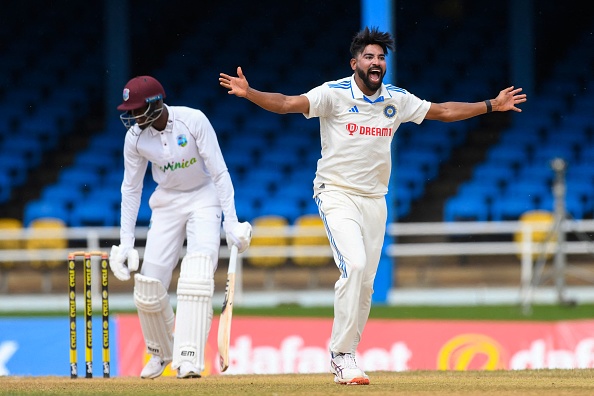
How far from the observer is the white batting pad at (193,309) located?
28.0 feet

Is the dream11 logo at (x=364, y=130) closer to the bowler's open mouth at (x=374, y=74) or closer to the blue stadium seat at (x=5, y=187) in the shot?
the bowler's open mouth at (x=374, y=74)

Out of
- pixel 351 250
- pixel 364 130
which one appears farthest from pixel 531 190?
pixel 351 250

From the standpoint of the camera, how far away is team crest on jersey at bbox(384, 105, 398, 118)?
7.86 meters

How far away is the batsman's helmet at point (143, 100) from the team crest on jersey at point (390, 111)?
1.58m

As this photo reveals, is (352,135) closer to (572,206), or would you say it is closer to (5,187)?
(572,206)

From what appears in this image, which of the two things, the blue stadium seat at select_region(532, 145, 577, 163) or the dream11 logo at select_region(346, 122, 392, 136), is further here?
the blue stadium seat at select_region(532, 145, 577, 163)

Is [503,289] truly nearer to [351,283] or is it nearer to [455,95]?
[455,95]

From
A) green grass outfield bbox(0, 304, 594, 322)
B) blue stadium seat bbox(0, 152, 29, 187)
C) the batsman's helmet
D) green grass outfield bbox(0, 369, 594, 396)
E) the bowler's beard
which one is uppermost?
blue stadium seat bbox(0, 152, 29, 187)

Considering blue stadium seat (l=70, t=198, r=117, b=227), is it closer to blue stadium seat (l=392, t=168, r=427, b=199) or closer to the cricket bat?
blue stadium seat (l=392, t=168, r=427, b=199)

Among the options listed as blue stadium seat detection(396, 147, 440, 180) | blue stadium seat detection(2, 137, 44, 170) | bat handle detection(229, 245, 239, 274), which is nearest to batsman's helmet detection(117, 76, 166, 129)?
bat handle detection(229, 245, 239, 274)

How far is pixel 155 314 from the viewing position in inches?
351

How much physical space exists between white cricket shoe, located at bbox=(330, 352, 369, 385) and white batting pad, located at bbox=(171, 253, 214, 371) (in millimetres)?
1262

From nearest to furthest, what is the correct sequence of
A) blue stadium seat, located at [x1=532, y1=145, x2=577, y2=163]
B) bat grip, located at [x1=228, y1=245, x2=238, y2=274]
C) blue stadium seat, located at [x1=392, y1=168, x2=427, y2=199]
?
bat grip, located at [x1=228, y1=245, x2=238, y2=274], blue stadium seat, located at [x1=532, y1=145, x2=577, y2=163], blue stadium seat, located at [x1=392, y1=168, x2=427, y2=199]

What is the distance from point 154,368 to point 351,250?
2.12 metres
